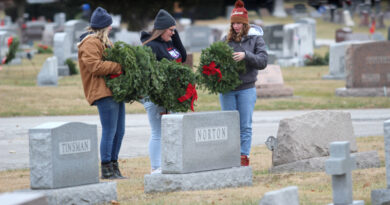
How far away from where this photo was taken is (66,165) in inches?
245

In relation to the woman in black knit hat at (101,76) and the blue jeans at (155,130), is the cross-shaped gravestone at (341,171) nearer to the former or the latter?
the blue jeans at (155,130)

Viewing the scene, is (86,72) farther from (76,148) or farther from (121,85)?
(76,148)

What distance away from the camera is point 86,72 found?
7387 millimetres

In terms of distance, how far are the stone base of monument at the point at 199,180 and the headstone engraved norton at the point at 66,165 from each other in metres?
0.46

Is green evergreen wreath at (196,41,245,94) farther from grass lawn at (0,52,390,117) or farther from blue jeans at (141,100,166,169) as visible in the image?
grass lawn at (0,52,390,117)

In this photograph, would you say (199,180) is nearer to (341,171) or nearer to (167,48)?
(167,48)

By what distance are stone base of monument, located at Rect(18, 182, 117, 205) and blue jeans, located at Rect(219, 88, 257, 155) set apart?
1.81 meters

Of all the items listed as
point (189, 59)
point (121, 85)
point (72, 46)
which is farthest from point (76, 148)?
point (72, 46)

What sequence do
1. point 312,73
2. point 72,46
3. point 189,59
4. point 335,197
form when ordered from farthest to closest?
1. point 72,46
2. point 312,73
3. point 189,59
4. point 335,197

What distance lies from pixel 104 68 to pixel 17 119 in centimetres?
740

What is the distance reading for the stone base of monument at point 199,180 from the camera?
6.73m

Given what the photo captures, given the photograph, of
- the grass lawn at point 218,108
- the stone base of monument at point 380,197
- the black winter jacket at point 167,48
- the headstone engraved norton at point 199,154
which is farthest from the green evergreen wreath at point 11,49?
the stone base of monument at point 380,197

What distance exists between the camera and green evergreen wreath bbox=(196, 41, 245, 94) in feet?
24.5

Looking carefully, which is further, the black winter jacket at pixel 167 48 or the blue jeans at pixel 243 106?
the blue jeans at pixel 243 106
